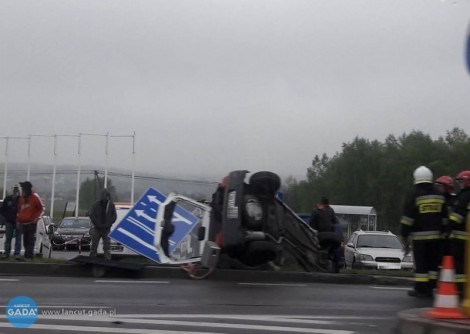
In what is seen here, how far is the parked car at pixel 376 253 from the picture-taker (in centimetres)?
1847

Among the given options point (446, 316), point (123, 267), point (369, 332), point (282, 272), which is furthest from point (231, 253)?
point (446, 316)

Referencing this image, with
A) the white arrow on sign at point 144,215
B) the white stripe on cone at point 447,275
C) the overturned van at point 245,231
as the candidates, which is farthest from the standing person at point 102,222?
the white stripe on cone at point 447,275

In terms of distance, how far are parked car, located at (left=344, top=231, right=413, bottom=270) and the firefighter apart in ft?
25.3

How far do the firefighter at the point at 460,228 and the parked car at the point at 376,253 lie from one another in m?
7.70

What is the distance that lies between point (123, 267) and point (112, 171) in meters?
28.4

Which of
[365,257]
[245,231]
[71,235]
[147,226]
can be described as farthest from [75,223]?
[245,231]

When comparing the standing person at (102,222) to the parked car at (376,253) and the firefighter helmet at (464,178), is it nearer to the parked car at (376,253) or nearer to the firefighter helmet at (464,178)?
the parked car at (376,253)

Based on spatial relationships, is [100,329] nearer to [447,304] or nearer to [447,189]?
[447,304]

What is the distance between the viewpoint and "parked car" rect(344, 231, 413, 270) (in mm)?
18469

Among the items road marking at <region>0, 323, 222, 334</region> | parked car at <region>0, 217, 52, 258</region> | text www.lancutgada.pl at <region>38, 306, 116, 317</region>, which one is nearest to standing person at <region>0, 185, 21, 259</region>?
parked car at <region>0, 217, 52, 258</region>

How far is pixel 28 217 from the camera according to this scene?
14.8 metres

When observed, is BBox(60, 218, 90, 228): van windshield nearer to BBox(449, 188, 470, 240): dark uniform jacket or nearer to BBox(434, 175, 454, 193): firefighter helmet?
BBox(434, 175, 454, 193): firefighter helmet

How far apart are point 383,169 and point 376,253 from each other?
1380 inches

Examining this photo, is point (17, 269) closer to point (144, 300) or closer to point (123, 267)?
point (123, 267)
